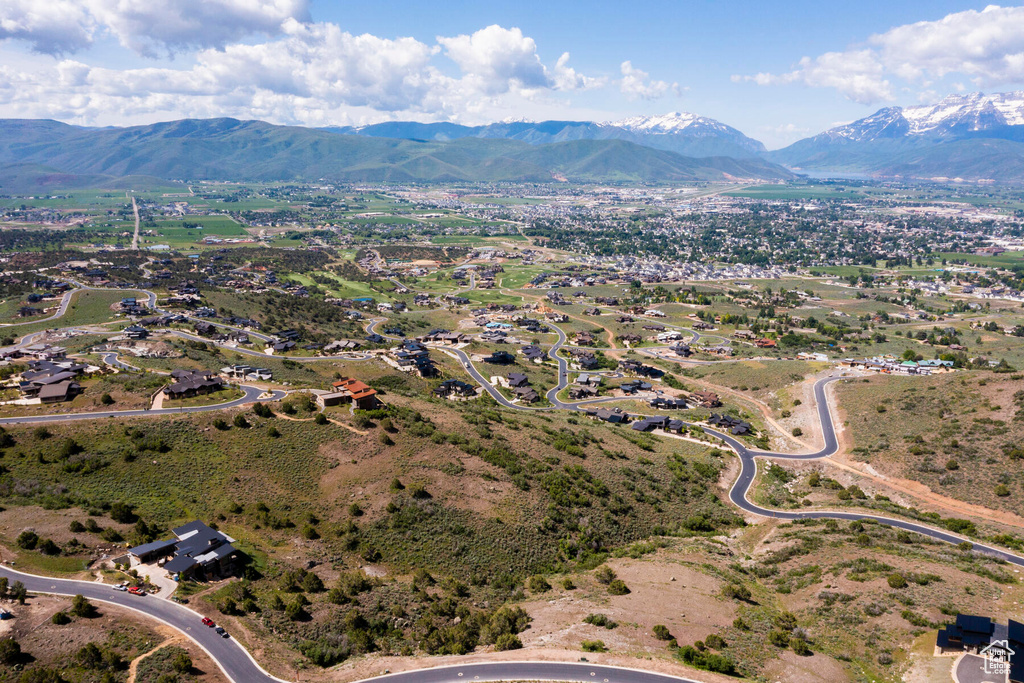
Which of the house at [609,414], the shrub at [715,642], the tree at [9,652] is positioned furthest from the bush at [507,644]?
the house at [609,414]

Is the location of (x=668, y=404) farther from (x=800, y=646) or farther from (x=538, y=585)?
(x=800, y=646)

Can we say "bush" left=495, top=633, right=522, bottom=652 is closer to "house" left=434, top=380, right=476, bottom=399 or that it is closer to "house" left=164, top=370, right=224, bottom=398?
"house" left=164, top=370, right=224, bottom=398

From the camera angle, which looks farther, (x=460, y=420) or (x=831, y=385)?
(x=831, y=385)

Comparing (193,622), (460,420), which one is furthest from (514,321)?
(193,622)

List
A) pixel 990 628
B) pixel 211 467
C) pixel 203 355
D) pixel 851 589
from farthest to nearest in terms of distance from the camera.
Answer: pixel 203 355 → pixel 211 467 → pixel 851 589 → pixel 990 628

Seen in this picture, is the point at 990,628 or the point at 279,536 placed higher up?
the point at 990,628

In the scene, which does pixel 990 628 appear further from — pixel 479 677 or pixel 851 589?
pixel 479 677

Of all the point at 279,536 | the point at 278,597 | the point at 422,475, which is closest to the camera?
the point at 278,597

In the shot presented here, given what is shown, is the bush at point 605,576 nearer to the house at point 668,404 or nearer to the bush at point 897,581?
the bush at point 897,581
